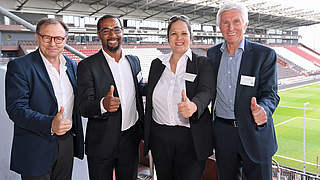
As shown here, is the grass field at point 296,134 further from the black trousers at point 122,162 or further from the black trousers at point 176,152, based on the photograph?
the black trousers at point 122,162

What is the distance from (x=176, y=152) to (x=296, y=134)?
27.6ft

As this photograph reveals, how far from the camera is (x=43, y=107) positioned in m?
1.45

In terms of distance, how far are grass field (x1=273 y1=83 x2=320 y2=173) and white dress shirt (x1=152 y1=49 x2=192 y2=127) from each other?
2369mm

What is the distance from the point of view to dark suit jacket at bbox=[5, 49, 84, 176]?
1.36m

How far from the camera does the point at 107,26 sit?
1.58 m

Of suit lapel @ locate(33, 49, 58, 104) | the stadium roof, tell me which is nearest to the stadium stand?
the stadium roof

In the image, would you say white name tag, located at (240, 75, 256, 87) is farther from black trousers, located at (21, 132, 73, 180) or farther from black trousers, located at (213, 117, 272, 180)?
black trousers, located at (21, 132, 73, 180)

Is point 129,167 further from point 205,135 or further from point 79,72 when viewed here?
point 79,72

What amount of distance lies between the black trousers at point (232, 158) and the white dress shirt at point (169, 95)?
24cm

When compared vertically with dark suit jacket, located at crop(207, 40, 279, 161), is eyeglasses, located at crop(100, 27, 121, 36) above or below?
above

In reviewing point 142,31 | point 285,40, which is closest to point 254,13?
point 142,31

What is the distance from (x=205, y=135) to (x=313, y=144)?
7533mm

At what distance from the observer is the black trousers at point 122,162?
160 cm

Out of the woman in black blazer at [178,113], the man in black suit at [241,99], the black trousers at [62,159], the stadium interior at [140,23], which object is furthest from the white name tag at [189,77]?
the stadium interior at [140,23]
